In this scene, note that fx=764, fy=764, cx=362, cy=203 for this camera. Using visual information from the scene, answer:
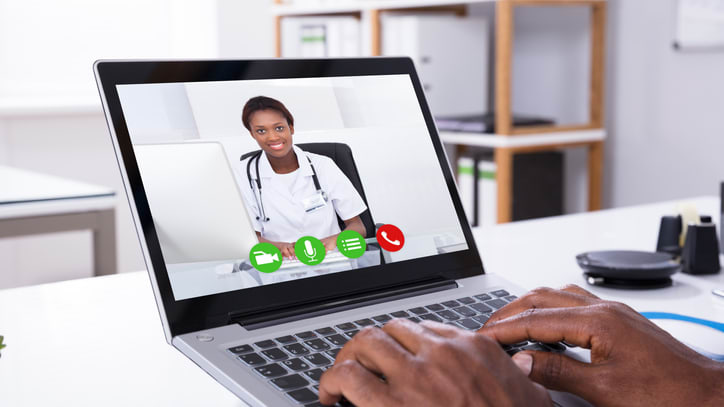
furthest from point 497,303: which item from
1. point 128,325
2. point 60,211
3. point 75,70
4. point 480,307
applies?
point 75,70

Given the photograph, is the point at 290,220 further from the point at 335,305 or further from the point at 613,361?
the point at 613,361

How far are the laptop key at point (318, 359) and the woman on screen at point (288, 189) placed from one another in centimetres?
13

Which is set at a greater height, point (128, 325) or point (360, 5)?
point (360, 5)

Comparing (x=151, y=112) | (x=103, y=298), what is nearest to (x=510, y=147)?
(x=103, y=298)

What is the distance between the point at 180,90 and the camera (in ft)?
2.14

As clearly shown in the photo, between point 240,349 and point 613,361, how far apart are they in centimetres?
27

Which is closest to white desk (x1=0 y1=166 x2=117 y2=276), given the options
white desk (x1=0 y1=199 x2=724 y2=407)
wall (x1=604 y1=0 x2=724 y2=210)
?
white desk (x1=0 y1=199 x2=724 y2=407)

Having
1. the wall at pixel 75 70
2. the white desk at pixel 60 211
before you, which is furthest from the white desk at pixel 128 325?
the wall at pixel 75 70

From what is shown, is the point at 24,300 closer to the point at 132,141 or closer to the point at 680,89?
the point at 132,141

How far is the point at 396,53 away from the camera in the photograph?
2.71 m

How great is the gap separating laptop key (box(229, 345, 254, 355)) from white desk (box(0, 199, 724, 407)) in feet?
0.18

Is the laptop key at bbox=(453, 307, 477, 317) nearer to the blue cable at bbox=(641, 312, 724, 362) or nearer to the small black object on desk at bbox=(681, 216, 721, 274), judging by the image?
the blue cable at bbox=(641, 312, 724, 362)

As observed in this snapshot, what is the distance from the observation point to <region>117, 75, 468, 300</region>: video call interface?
62 centimetres

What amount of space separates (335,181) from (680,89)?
6.40ft
